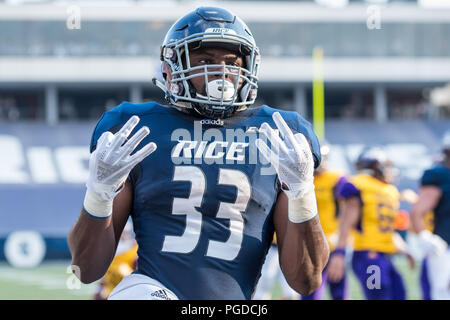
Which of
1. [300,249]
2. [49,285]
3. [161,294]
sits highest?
[300,249]

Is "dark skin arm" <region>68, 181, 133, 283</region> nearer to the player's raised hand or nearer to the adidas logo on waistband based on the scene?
the adidas logo on waistband

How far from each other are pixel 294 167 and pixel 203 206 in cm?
30

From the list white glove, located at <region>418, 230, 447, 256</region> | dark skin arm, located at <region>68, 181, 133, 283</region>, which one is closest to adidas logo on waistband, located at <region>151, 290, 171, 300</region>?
dark skin arm, located at <region>68, 181, 133, 283</region>

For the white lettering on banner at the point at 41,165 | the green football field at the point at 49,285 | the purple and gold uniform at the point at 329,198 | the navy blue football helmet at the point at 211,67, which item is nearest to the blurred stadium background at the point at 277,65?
the white lettering on banner at the point at 41,165

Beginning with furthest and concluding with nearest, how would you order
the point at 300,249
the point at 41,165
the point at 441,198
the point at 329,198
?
1. the point at 41,165
2. the point at 329,198
3. the point at 441,198
4. the point at 300,249

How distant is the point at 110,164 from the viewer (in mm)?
2008

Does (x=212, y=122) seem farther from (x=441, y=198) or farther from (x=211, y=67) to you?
(x=441, y=198)

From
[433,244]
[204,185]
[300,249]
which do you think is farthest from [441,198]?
[204,185]

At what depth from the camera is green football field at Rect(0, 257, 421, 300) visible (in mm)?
8047

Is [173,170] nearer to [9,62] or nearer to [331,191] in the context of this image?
[331,191]

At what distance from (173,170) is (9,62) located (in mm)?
25312

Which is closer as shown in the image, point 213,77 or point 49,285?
point 213,77

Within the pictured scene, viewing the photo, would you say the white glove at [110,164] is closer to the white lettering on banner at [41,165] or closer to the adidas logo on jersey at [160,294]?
the adidas logo on jersey at [160,294]

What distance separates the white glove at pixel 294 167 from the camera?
6.68ft
